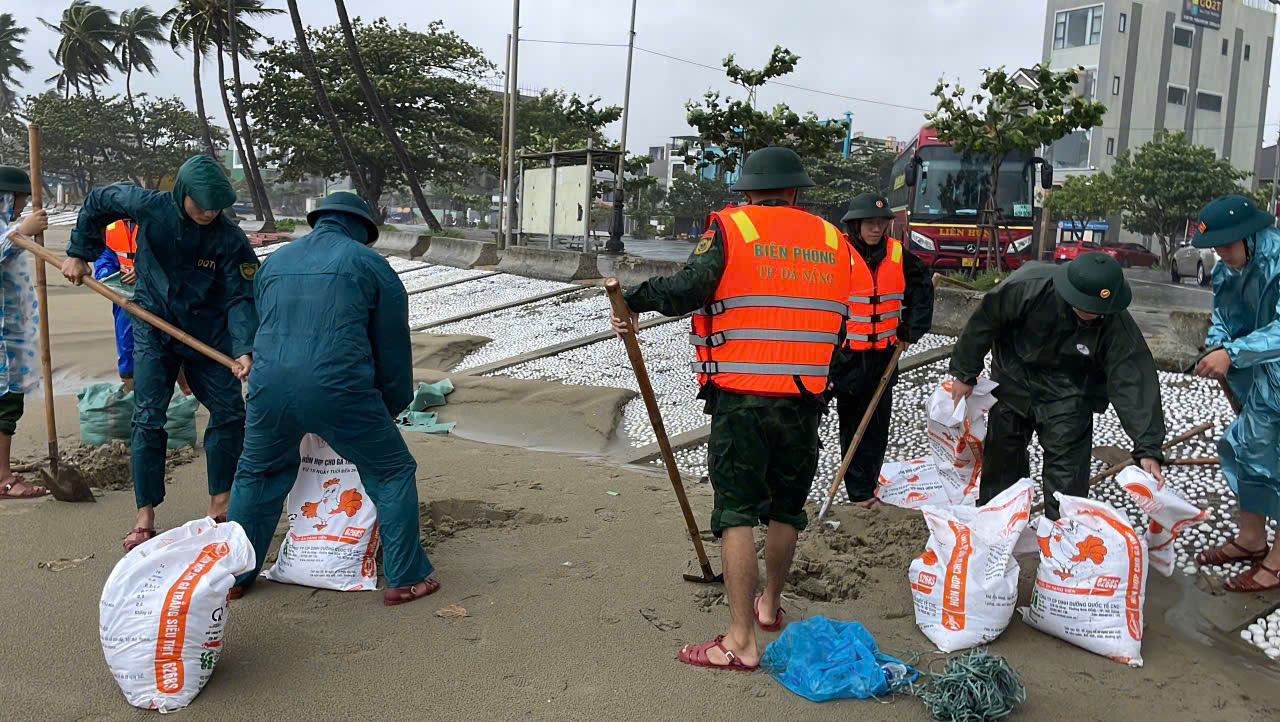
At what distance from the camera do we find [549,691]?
273 centimetres

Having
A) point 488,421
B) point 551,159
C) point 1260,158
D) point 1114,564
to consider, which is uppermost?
point 1260,158

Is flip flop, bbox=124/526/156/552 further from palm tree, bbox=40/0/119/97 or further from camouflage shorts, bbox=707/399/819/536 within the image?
palm tree, bbox=40/0/119/97

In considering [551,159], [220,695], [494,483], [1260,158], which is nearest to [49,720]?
[220,695]

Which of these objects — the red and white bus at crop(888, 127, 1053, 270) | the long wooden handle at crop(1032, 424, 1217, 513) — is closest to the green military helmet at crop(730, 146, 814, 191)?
the long wooden handle at crop(1032, 424, 1217, 513)

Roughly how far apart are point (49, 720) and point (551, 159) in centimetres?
1402

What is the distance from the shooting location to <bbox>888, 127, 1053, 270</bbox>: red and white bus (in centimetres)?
1555

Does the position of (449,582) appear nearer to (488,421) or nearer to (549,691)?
(549,691)

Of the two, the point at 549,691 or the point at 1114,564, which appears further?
the point at 1114,564

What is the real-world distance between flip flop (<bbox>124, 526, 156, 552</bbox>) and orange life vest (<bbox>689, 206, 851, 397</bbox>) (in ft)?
8.31

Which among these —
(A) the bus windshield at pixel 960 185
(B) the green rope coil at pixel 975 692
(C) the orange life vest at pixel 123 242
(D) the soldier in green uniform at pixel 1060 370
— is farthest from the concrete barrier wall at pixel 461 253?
(B) the green rope coil at pixel 975 692

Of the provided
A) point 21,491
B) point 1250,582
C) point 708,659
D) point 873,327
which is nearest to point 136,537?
point 21,491

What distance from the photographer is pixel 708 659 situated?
2.91 m

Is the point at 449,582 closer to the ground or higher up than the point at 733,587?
closer to the ground

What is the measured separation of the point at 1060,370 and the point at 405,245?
55.4 feet
